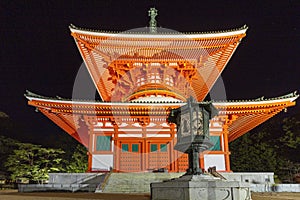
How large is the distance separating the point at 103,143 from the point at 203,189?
10851 mm

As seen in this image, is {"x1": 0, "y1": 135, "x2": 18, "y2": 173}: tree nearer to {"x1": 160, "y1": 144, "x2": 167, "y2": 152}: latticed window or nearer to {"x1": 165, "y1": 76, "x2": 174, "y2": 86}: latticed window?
{"x1": 165, "y1": 76, "x2": 174, "y2": 86}: latticed window

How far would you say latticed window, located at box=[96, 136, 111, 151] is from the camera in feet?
55.7

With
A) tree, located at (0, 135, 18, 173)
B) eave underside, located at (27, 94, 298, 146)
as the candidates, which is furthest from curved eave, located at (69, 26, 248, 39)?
tree, located at (0, 135, 18, 173)

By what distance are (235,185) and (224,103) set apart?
888cm

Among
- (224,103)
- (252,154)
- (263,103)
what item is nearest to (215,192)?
(224,103)

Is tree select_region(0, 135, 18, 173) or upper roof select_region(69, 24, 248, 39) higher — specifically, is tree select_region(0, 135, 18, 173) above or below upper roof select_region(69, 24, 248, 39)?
below

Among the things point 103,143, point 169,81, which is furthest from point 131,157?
point 169,81

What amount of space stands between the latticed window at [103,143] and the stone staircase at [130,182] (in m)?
2.82

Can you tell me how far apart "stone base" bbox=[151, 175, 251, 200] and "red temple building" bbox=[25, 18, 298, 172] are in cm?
833

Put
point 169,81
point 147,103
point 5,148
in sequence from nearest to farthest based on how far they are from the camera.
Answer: point 147,103, point 169,81, point 5,148

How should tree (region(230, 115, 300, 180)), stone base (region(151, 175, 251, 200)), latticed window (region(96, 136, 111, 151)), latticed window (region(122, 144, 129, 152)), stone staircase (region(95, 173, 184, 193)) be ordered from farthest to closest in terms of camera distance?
tree (region(230, 115, 300, 180)) < latticed window (region(122, 144, 129, 152)) < latticed window (region(96, 136, 111, 151)) < stone staircase (region(95, 173, 184, 193)) < stone base (region(151, 175, 251, 200))

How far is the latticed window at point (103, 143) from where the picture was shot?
16984mm

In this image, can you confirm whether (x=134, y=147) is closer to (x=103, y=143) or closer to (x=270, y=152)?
(x=103, y=143)

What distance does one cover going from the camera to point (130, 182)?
13398 millimetres
